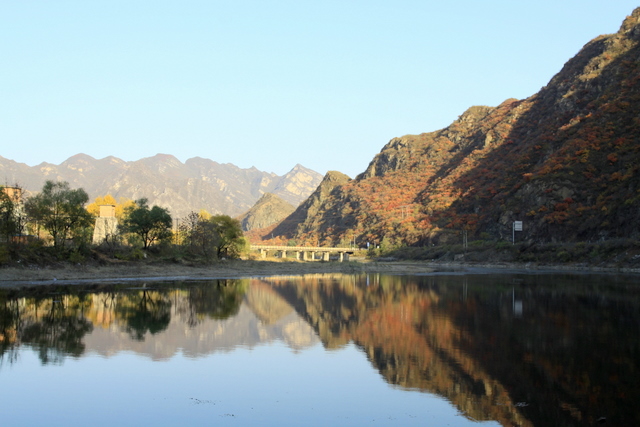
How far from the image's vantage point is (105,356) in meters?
20.9

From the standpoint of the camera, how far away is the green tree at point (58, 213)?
213 ft

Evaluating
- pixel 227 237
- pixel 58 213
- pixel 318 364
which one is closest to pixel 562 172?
pixel 227 237

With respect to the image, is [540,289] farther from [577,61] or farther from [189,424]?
[577,61]

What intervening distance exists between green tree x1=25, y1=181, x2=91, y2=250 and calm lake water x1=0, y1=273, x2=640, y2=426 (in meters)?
30.6

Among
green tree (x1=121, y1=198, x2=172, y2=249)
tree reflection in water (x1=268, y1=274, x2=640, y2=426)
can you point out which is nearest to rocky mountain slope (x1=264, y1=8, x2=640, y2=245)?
tree reflection in water (x1=268, y1=274, x2=640, y2=426)

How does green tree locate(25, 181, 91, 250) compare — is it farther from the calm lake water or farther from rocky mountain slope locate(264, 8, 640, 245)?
rocky mountain slope locate(264, 8, 640, 245)

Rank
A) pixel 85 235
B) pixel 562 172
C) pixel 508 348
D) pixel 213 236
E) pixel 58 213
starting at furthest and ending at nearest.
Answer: pixel 562 172
pixel 213 236
pixel 85 235
pixel 58 213
pixel 508 348

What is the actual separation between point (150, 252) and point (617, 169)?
84.4 m

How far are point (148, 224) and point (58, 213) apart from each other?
58.1 feet

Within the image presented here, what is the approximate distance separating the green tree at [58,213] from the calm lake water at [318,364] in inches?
1206

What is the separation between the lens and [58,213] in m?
66.6

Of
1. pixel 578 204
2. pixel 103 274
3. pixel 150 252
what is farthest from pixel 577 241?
pixel 103 274

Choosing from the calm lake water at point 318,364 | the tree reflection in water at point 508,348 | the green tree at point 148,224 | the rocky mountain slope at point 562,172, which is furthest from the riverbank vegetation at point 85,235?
A: the rocky mountain slope at point 562,172

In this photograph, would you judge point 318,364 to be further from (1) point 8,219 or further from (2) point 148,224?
(2) point 148,224
